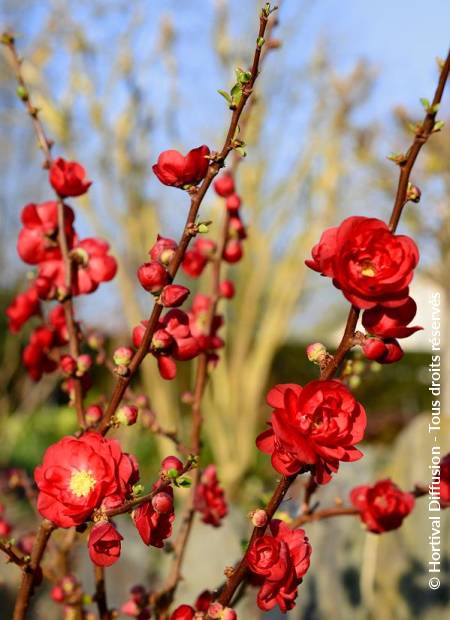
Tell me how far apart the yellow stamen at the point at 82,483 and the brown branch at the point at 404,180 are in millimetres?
193

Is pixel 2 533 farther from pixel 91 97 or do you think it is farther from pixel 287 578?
pixel 91 97

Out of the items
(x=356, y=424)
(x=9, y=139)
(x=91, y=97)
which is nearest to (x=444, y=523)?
(x=356, y=424)

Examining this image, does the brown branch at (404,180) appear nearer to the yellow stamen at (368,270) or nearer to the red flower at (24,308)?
the yellow stamen at (368,270)

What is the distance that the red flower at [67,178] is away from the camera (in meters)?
0.77

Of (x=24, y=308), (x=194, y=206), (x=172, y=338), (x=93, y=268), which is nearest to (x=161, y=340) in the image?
(x=172, y=338)

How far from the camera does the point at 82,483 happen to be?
53cm

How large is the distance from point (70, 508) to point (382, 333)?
274 millimetres

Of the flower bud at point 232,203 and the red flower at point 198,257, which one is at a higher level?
the flower bud at point 232,203

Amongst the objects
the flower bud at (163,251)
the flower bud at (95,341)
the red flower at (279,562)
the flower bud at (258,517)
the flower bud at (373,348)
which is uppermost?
the flower bud at (95,341)

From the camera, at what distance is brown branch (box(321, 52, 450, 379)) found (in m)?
0.54

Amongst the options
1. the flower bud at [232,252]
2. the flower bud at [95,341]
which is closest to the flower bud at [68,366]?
the flower bud at [95,341]

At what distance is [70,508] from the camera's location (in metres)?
0.53

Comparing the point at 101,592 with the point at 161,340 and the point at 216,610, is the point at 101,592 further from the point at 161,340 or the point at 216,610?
the point at 161,340

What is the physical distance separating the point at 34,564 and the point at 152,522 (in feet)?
0.51
